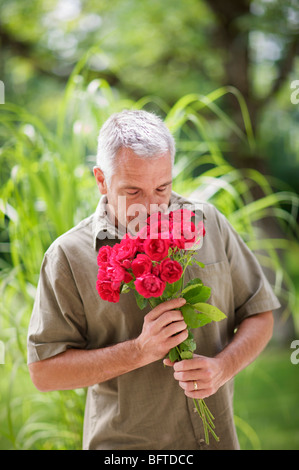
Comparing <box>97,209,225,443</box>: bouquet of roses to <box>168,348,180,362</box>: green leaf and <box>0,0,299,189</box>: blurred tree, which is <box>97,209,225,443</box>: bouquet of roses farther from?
<box>0,0,299,189</box>: blurred tree

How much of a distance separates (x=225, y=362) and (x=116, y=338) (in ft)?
0.88

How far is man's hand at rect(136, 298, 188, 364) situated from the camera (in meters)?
1.05

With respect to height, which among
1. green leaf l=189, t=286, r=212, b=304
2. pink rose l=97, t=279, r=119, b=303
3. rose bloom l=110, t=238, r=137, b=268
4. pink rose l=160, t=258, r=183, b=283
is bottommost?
green leaf l=189, t=286, r=212, b=304

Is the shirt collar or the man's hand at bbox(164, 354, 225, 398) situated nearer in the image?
the man's hand at bbox(164, 354, 225, 398)

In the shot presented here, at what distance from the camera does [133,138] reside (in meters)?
1.15

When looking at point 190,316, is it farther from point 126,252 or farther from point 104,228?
point 104,228

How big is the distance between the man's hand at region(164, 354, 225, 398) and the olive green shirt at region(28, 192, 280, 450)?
14 centimetres

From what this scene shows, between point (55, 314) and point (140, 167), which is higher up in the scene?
point (140, 167)

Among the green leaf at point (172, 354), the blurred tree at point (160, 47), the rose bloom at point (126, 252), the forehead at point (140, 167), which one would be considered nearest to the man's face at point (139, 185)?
the forehead at point (140, 167)

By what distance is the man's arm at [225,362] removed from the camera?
43.1 inches

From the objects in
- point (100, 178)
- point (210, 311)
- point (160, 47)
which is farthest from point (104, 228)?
point (160, 47)

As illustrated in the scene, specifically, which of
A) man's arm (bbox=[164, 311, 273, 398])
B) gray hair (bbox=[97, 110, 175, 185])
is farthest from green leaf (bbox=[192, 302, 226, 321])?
gray hair (bbox=[97, 110, 175, 185])
